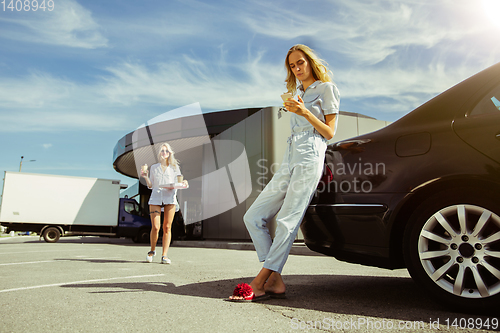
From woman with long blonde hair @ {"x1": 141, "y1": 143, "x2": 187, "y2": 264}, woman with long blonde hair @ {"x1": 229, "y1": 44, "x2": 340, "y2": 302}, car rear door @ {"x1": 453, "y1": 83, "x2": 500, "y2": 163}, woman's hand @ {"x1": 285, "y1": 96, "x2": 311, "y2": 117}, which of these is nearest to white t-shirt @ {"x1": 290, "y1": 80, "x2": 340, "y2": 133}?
woman with long blonde hair @ {"x1": 229, "y1": 44, "x2": 340, "y2": 302}

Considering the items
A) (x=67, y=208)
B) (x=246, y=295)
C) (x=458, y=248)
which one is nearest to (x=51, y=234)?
(x=67, y=208)

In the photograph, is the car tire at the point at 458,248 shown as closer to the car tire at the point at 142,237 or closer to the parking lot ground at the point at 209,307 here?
the parking lot ground at the point at 209,307

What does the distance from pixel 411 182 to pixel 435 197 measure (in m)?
0.16

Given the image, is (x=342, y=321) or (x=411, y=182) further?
(x=411, y=182)

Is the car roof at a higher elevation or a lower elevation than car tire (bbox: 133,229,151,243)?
higher

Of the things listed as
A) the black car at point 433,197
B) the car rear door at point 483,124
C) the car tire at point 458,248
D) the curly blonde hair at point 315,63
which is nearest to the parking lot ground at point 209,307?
the car tire at point 458,248

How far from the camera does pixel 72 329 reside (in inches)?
72.1

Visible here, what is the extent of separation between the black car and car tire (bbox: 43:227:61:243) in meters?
15.2

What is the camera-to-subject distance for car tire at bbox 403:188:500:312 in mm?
2053

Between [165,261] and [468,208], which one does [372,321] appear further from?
[165,261]

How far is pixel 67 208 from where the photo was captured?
15430 mm

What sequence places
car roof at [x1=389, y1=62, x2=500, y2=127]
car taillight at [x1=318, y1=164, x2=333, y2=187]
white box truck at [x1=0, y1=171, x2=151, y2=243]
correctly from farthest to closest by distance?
white box truck at [x1=0, y1=171, x2=151, y2=243]
car taillight at [x1=318, y1=164, x2=333, y2=187]
car roof at [x1=389, y1=62, x2=500, y2=127]

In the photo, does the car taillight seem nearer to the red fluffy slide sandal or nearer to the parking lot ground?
the parking lot ground

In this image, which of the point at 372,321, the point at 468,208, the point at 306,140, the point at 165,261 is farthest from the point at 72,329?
the point at 165,261
